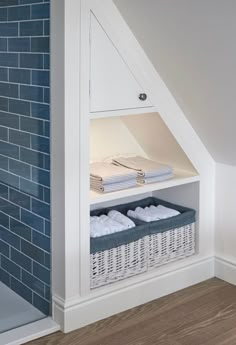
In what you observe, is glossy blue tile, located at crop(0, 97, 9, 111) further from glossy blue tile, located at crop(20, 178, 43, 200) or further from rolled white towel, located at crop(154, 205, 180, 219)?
rolled white towel, located at crop(154, 205, 180, 219)

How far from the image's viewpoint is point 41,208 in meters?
2.65

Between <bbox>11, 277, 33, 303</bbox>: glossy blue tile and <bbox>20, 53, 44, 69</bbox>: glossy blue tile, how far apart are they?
1015mm

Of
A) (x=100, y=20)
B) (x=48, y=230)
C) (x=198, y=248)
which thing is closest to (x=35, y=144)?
(x=48, y=230)

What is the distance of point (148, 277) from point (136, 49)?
1.03 metres

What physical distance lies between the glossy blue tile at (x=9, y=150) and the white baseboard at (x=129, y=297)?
0.68m

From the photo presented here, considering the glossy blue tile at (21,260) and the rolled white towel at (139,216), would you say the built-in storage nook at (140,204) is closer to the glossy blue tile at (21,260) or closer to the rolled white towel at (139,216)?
the rolled white towel at (139,216)

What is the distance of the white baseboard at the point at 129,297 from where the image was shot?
2.60m

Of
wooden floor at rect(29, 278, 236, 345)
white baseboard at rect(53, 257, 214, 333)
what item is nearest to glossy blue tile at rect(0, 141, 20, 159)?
white baseboard at rect(53, 257, 214, 333)

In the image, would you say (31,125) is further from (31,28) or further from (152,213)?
(152,213)

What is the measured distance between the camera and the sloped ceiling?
2195 millimetres

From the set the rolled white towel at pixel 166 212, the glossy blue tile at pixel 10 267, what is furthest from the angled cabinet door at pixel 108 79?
the glossy blue tile at pixel 10 267

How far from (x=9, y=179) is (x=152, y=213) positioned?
700mm

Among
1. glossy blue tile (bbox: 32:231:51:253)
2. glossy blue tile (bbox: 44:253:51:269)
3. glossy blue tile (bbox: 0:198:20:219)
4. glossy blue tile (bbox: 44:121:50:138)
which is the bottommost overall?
glossy blue tile (bbox: 44:253:51:269)

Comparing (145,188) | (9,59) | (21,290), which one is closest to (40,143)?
(9,59)
